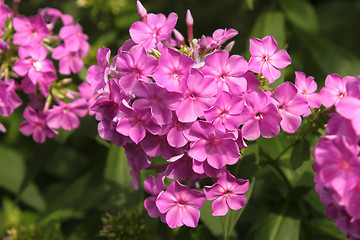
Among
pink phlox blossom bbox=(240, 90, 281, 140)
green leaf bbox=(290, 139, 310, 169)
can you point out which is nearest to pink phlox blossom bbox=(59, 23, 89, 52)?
pink phlox blossom bbox=(240, 90, 281, 140)

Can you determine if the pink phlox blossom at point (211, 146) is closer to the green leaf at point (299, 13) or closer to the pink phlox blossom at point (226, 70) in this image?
the pink phlox blossom at point (226, 70)

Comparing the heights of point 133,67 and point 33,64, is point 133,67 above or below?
above

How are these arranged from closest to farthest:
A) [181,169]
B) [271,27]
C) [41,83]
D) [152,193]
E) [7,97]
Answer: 1. [181,169]
2. [152,193]
3. [7,97]
4. [41,83]
5. [271,27]

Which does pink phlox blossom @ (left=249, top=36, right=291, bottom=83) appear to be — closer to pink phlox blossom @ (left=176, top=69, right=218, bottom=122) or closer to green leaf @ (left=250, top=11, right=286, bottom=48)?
pink phlox blossom @ (left=176, top=69, right=218, bottom=122)

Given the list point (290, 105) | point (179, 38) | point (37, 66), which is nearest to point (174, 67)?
point (179, 38)

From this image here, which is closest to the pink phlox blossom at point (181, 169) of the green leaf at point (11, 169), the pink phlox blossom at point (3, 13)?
the pink phlox blossom at point (3, 13)

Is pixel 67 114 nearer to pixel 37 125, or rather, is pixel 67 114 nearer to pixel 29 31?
pixel 37 125
